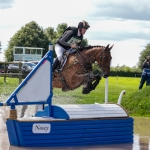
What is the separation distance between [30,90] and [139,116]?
850cm

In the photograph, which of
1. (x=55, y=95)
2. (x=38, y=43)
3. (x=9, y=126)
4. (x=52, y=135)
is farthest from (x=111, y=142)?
(x=38, y=43)

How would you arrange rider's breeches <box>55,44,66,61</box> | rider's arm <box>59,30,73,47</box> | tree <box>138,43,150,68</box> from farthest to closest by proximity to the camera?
tree <box>138,43,150,68</box>
rider's breeches <box>55,44,66,61</box>
rider's arm <box>59,30,73,47</box>

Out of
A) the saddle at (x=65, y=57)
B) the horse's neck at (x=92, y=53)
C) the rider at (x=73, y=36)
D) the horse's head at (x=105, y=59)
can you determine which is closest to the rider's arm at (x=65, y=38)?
the rider at (x=73, y=36)

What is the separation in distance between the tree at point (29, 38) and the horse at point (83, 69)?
73.3m

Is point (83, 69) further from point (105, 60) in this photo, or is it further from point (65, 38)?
point (65, 38)

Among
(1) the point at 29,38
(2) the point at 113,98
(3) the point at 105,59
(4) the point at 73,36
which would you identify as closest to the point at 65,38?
(4) the point at 73,36

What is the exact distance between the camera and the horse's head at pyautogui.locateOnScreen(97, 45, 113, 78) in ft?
46.3

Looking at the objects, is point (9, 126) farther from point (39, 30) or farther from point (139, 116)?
point (39, 30)

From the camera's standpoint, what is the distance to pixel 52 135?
11680 millimetres

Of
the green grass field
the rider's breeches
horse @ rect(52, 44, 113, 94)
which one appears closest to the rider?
the rider's breeches

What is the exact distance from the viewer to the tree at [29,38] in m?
88.8

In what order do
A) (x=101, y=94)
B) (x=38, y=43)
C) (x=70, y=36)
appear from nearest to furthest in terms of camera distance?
(x=70, y=36), (x=101, y=94), (x=38, y=43)

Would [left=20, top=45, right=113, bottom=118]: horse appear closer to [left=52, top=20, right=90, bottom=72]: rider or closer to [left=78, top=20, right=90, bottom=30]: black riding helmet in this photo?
[left=52, top=20, right=90, bottom=72]: rider

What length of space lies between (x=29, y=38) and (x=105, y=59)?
75.1 meters
